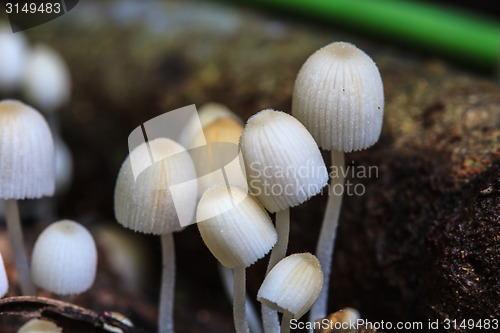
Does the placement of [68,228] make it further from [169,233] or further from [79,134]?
[79,134]

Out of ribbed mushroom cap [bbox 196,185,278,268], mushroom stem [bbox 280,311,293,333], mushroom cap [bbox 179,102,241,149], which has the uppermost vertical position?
mushroom cap [bbox 179,102,241,149]

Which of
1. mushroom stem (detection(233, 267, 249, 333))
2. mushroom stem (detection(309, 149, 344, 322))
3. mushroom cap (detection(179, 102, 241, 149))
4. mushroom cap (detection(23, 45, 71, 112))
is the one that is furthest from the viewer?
mushroom cap (detection(23, 45, 71, 112))

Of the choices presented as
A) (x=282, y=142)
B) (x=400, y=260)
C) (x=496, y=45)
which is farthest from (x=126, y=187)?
(x=496, y=45)

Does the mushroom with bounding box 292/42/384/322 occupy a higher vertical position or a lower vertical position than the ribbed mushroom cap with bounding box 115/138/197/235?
higher

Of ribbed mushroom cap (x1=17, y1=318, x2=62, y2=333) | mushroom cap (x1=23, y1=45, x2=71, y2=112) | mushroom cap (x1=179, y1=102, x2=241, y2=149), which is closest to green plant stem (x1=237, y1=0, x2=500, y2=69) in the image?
mushroom cap (x1=179, y1=102, x2=241, y2=149)

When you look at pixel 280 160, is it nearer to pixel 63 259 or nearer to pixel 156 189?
pixel 156 189

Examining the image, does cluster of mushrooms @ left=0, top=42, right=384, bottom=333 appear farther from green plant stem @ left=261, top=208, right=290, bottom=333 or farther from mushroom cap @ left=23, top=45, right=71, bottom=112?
mushroom cap @ left=23, top=45, right=71, bottom=112

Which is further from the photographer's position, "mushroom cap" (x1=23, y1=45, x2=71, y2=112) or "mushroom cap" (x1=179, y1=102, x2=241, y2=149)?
"mushroom cap" (x1=23, y1=45, x2=71, y2=112)
